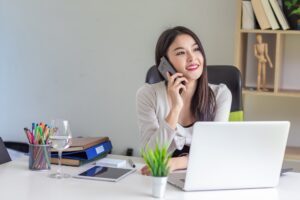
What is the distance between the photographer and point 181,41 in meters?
2.19

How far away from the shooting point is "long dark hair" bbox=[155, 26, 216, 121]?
2209 mm

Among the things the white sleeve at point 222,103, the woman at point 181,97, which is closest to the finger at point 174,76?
the woman at point 181,97

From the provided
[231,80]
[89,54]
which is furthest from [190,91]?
[89,54]

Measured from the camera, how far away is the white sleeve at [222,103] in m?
2.25

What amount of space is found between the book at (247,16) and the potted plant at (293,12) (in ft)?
0.62

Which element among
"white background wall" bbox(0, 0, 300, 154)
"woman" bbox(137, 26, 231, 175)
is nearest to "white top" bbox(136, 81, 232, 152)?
"woman" bbox(137, 26, 231, 175)

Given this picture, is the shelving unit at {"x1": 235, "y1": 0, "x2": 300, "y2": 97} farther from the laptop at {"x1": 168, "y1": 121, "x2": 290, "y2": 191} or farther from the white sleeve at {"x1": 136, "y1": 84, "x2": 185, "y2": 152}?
the laptop at {"x1": 168, "y1": 121, "x2": 290, "y2": 191}

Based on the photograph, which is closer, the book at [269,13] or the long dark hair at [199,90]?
the long dark hair at [199,90]

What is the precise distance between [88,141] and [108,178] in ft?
1.29

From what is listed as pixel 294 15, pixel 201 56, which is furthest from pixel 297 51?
pixel 201 56

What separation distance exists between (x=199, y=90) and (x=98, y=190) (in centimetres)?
76

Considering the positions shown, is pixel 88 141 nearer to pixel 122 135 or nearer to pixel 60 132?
pixel 60 132

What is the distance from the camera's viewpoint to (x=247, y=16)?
116 inches

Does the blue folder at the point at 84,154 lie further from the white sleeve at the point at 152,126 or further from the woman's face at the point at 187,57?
the woman's face at the point at 187,57
